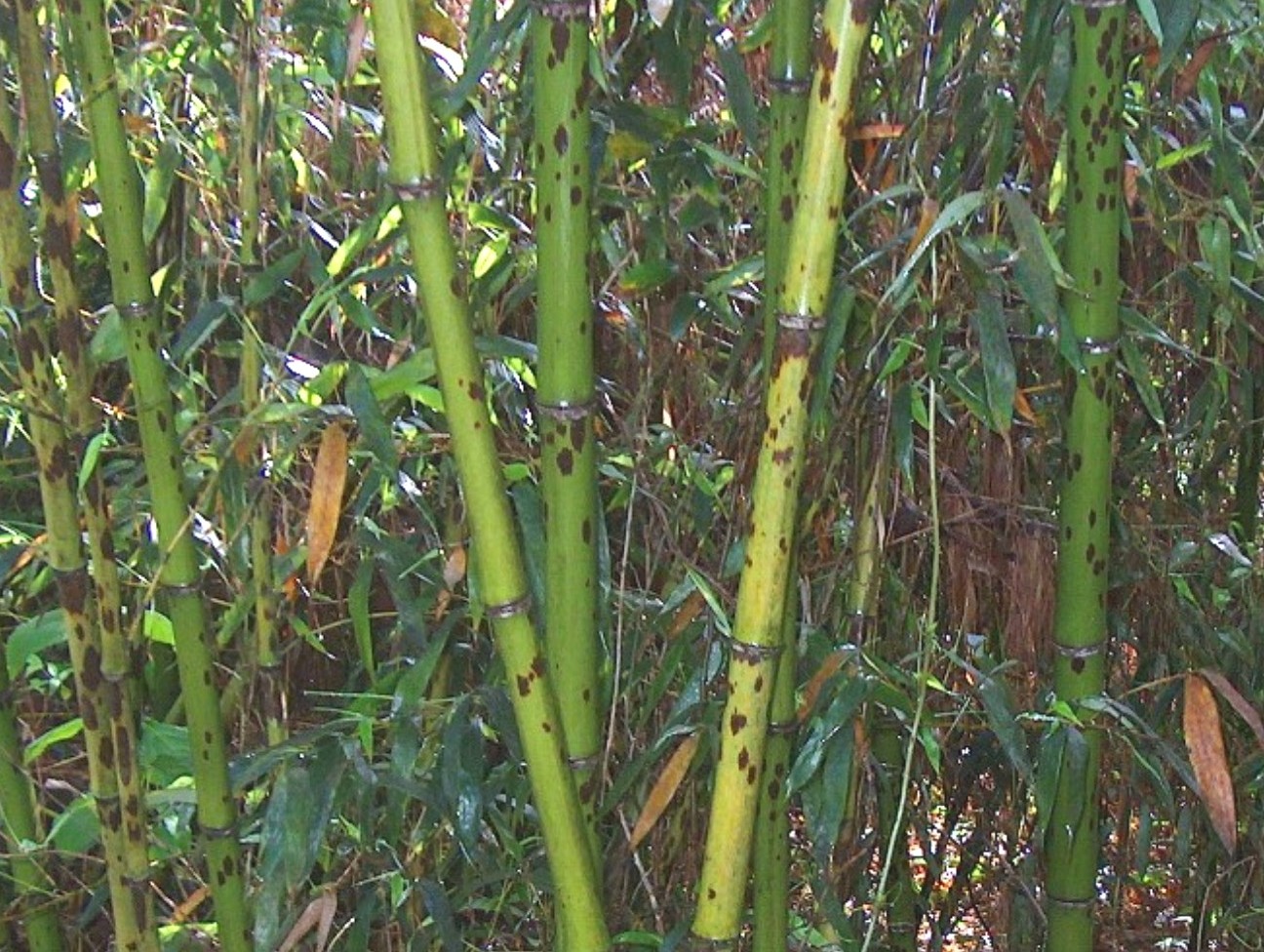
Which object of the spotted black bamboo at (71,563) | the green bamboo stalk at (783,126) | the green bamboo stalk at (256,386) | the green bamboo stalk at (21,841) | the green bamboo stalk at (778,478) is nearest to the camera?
the green bamboo stalk at (778,478)

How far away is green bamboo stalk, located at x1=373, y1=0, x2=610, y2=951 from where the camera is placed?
835 mm

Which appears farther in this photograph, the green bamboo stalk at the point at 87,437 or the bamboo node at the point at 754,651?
the green bamboo stalk at the point at 87,437

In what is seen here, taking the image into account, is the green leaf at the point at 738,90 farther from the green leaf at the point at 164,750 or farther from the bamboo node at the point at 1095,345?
the green leaf at the point at 164,750

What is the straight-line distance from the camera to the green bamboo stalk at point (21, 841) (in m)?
1.24

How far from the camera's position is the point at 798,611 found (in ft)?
3.73

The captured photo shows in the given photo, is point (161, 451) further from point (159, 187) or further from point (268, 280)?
point (159, 187)

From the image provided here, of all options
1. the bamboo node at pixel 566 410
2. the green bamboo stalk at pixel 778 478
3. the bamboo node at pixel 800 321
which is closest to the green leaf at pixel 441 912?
the green bamboo stalk at pixel 778 478

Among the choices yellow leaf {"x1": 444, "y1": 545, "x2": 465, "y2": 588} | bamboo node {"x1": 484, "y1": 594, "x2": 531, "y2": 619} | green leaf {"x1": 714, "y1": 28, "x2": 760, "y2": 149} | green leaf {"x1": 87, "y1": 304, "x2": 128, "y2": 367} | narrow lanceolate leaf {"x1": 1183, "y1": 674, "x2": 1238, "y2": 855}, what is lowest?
narrow lanceolate leaf {"x1": 1183, "y1": 674, "x2": 1238, "y2": 855}

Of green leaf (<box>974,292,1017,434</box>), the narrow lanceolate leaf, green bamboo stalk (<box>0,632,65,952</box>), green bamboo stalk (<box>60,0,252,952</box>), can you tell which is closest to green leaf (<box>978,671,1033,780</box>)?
the narrow lanceolate leaf

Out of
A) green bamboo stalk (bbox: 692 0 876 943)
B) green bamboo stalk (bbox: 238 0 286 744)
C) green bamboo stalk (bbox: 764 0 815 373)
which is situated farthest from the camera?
green bamboo stalk (bbox: 238 0 286 744)

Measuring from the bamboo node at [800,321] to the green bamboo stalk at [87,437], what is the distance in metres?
0.53

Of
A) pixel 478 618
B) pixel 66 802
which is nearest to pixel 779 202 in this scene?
pixel 478 618

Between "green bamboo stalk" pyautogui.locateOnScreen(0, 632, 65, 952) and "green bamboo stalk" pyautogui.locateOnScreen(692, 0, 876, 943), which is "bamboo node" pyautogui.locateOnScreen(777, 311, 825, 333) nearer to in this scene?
"green bamboo stalk" pyautogui.locateOnScreen(692, 0, 876, 943)

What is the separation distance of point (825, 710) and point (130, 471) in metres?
0.75
